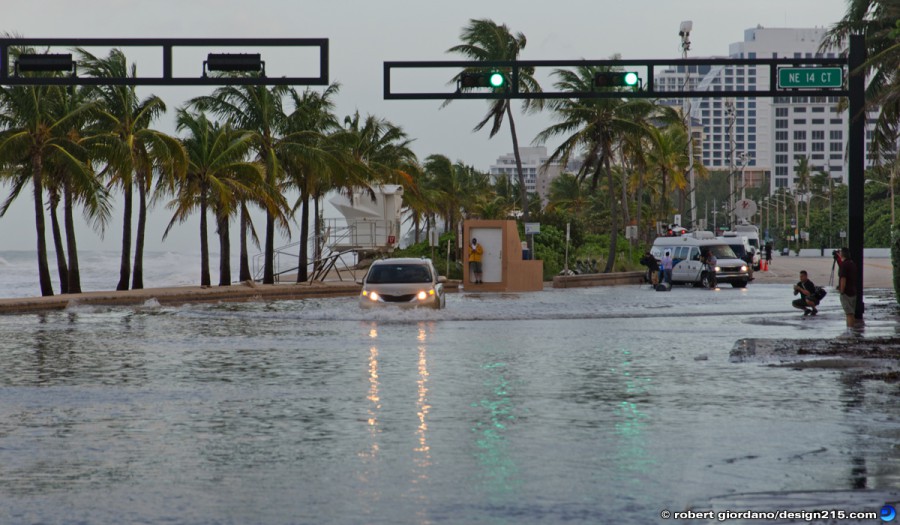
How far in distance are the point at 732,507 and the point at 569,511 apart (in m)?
0.99

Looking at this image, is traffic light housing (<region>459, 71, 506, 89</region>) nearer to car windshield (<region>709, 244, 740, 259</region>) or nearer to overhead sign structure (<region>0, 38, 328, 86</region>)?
overhead sign structure (<region>0, 38, 328, 86</region>)

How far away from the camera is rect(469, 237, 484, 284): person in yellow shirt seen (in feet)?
153

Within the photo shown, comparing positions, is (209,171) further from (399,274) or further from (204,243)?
(399,274)

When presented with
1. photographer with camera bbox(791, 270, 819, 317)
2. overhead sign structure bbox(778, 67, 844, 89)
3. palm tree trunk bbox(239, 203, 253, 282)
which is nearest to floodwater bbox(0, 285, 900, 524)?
overhead sign structure bbox(778, 67, 844, 89)

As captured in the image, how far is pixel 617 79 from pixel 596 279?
2583 centimetres

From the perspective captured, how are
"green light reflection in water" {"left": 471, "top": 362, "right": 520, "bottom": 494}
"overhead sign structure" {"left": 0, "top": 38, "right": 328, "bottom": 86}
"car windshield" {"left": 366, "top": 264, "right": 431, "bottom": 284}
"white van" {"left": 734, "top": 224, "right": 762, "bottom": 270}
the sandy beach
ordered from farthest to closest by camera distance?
"white van" {"left": 734, "top": 224, "right": 762, "bottom": 270} → the sandy beach → "car windshield" {"left": 366, "top": 264, "right": 431, "bottom": 284} → "overhead sign structure" {"left": 0, "top": 38, "right": 328, "bottom": 86} → "green light reflection in water" {"left": 471, "top": 362, "right": 520, "bottom": 494}

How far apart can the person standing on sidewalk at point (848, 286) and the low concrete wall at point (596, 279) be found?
2465cm

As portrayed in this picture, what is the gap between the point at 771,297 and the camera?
39.8m

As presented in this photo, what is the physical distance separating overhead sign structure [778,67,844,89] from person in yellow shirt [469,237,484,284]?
857 inches

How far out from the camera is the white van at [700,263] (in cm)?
4953

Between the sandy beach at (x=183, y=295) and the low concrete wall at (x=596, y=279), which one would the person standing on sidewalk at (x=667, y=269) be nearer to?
the low concrete wall at (x=596, y=279)

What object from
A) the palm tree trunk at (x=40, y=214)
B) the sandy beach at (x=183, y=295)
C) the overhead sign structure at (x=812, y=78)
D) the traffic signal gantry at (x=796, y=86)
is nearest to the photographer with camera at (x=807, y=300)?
the traffic signal gantry at (x=796, y=86)

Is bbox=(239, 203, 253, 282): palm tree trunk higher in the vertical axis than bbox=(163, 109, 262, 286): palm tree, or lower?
lower

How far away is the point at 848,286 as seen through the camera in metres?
24.3
